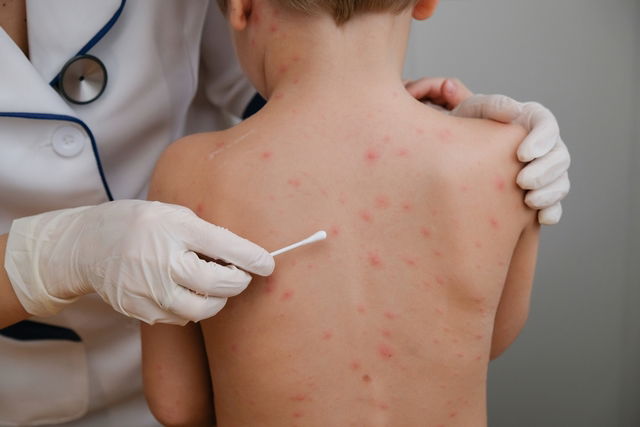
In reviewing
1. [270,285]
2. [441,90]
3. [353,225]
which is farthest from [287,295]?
[441,90]

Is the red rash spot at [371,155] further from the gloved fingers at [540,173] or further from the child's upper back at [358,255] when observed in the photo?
the gloved fingers at [540,173]

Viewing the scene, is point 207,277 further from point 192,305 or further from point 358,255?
point 358,255

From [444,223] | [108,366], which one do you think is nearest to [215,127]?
[108,366]

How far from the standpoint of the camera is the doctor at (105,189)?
3.20 feet

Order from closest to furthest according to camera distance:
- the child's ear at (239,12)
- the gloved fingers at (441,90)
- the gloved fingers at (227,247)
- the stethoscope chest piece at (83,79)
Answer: the gloved fingers at (227,247)
the child's ear at (239,12)
the stethoscope chest piece at (83,79)
the gloved fingers at (441,90)

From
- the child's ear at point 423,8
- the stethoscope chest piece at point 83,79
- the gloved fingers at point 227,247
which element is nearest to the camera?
the gloved fingers at point 227,247

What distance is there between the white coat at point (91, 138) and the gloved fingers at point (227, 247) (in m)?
0.38

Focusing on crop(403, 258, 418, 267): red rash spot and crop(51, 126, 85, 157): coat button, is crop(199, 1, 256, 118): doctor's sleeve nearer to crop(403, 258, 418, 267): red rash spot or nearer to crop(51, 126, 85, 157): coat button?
crop(51, 126, 85, 157): coat button

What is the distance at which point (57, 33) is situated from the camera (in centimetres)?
124

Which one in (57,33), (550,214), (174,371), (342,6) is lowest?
(174,371)

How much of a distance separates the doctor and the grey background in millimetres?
557

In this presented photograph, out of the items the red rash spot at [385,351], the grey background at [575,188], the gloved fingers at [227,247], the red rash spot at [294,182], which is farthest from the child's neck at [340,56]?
the grey background at [575,188]

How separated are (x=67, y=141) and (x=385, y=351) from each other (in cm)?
66

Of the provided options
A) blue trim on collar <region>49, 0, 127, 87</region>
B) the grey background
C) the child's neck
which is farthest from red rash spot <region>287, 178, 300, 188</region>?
the grey background
